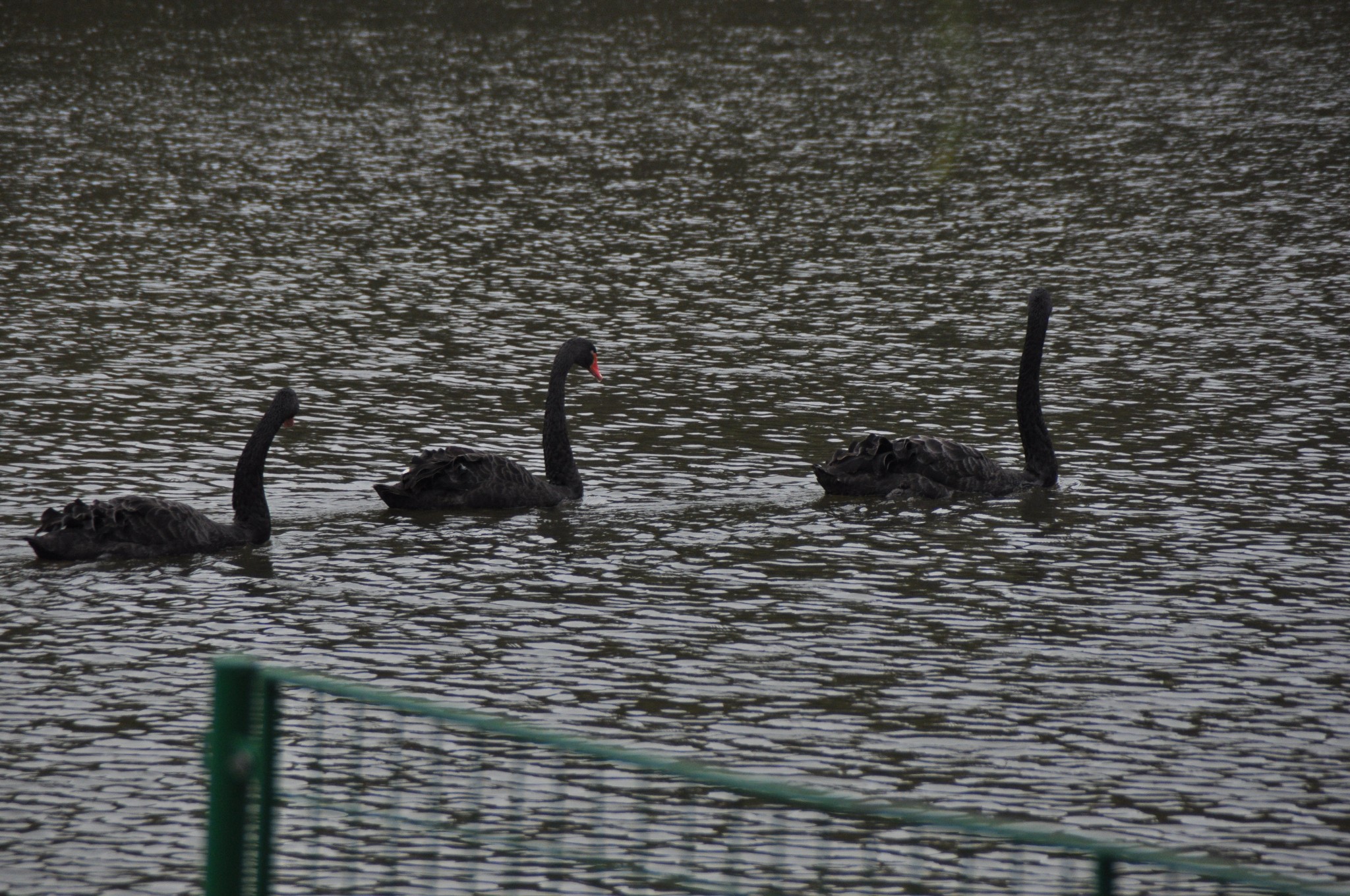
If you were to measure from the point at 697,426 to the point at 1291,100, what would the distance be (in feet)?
85.1

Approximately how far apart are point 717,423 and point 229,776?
466 inches

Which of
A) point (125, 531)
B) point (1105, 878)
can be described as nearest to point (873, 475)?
point (125, 531)

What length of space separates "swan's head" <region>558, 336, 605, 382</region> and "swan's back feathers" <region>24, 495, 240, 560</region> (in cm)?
367

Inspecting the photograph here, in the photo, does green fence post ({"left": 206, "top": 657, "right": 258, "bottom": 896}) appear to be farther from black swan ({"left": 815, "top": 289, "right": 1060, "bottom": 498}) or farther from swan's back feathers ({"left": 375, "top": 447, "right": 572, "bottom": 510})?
black swan ({"left": 815, "top": 289, "right": 1060, "bottom": 498})

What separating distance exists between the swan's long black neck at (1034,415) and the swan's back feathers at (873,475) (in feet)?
3.25

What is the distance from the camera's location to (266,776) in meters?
5.35

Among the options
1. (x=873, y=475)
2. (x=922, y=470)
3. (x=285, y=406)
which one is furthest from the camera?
(x=922, y=470)

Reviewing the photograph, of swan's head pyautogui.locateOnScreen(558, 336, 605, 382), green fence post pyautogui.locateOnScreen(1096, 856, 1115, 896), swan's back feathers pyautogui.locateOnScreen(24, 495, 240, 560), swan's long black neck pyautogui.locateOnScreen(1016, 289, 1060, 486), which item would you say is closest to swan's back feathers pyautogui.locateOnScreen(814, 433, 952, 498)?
swan's long black neck pyautogui.locateOnScreen(1016, 289, 1060, 486)

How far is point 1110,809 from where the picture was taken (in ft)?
28.4

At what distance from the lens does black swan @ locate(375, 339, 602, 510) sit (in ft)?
45.9

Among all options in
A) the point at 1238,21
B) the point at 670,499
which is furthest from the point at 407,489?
the point at 1238,21

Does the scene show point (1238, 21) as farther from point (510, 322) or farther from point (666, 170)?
point (510, 322)

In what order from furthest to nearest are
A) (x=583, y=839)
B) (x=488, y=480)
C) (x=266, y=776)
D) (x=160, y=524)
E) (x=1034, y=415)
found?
(x=1034, y=415) < (x=488, y=480) < (x=160, y=524) < (x=583, y=839) < (x=266, y=776)

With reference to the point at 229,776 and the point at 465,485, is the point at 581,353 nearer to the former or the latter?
the point at 465,485
